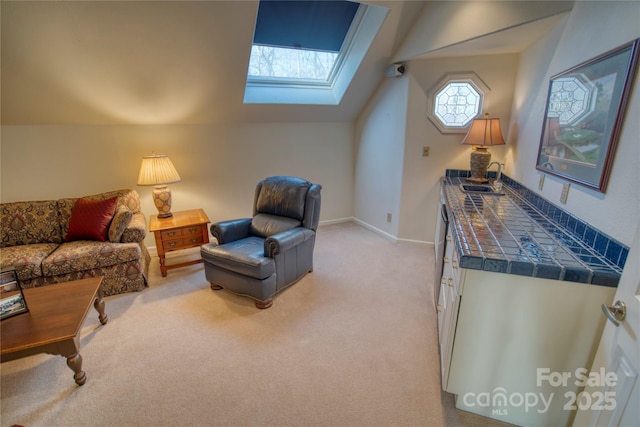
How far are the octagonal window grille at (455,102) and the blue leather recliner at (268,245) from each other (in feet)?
5.48

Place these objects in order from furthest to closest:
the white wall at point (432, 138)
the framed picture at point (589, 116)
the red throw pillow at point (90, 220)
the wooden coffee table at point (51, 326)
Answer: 1. the white wall at point (432, 138)
2. the red throw pillow at point (90, 220)
3. the wooden coffee table at point (51, 326)
4. the framed picture at point (589, 116)

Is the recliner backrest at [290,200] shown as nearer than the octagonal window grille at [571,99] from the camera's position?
No

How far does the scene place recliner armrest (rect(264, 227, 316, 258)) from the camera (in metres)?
2.47

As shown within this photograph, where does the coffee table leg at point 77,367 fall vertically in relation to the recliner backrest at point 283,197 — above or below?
below

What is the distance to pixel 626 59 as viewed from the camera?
135 centimetres

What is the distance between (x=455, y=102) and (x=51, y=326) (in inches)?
154

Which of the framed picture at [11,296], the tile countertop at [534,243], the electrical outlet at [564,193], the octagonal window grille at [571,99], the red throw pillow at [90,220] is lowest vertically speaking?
the framed picture at [11,296]

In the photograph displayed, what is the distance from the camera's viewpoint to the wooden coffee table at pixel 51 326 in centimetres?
160

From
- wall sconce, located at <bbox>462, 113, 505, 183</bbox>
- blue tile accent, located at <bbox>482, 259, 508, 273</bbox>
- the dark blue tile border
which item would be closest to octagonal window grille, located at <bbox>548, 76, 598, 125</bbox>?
the dark blue tile border

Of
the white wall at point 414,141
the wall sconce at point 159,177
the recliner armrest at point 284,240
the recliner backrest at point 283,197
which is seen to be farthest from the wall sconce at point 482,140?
the wall sconce at point 159,177

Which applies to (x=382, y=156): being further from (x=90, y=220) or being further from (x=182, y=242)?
(x=90, y=220)

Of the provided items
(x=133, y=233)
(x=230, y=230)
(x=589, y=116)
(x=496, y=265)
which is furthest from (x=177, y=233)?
(x=589, y=116)

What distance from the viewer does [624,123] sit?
4.43ft

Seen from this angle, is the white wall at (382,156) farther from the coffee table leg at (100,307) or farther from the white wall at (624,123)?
the coffee table leg at (100,307)
